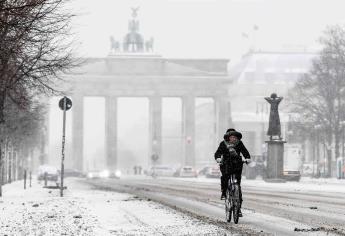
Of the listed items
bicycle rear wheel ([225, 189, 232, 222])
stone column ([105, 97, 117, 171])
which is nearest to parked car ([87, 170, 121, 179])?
stone column ([105, 97, 117, 171])

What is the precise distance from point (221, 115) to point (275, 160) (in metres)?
80.7

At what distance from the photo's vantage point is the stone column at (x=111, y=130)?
443 ft

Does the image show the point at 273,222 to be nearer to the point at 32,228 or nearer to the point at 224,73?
the point at 32,228

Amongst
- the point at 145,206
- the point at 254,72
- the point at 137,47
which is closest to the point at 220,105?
the point at 137,47

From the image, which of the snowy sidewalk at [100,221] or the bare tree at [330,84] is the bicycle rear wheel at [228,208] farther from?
the bare tree at [330,84]

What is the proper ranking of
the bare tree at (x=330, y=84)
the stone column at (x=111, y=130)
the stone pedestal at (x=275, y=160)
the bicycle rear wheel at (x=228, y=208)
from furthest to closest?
the stone column at (x=111, y=130) → the bare tree at (x=330, y=84) → the stone pedestal at (x=275, y=160) → the bicycle rear wheel at (x=228, y=208)

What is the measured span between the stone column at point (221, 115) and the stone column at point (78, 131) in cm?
2030

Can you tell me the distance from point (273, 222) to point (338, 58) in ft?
152

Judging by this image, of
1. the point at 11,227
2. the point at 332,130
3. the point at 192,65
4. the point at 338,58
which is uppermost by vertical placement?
the point at 192,65

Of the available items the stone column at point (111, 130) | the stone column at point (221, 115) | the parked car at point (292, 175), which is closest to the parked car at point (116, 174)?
the parked car at point (292, 175)

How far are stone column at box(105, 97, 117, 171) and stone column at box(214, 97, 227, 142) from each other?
15097 millimetres

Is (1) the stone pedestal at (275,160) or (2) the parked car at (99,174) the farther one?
(2) the parked car at (99,174)

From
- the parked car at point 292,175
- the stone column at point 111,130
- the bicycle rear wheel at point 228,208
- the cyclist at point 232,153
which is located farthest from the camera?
the stone column at point 111,130

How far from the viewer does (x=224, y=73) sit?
134250 mm
